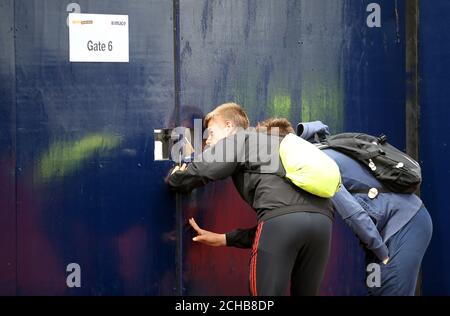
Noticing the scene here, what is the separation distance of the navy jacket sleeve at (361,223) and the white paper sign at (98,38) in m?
1.73

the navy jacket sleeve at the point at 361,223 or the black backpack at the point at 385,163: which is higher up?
the black backpack at the point at 385,163

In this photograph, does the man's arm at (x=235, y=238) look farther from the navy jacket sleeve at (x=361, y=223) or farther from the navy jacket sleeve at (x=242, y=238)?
the navy jacket sleeve at (x=361, y=223)

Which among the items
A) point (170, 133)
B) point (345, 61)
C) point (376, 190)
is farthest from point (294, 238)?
point (345, 61)

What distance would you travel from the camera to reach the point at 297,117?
17.9ft

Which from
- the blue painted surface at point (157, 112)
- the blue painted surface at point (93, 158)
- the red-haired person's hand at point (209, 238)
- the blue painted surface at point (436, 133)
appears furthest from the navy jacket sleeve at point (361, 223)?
the blue painted surface at point (436, 133)

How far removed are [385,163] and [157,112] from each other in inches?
61.5

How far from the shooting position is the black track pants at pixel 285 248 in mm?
4184

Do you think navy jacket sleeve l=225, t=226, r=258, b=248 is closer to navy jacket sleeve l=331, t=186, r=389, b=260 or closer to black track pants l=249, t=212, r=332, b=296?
black track pants l=249, t=212, r=332, b=296

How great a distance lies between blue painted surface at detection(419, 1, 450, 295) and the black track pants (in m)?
1.67

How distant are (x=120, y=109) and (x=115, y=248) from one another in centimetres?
90

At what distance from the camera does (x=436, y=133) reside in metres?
5.66

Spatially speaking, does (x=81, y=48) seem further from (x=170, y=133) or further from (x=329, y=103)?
(x=329, y=103)

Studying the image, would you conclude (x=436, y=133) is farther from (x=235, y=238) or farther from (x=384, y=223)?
(x=235, y=238)

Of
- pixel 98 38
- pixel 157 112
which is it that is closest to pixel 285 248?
pixel 157 112
